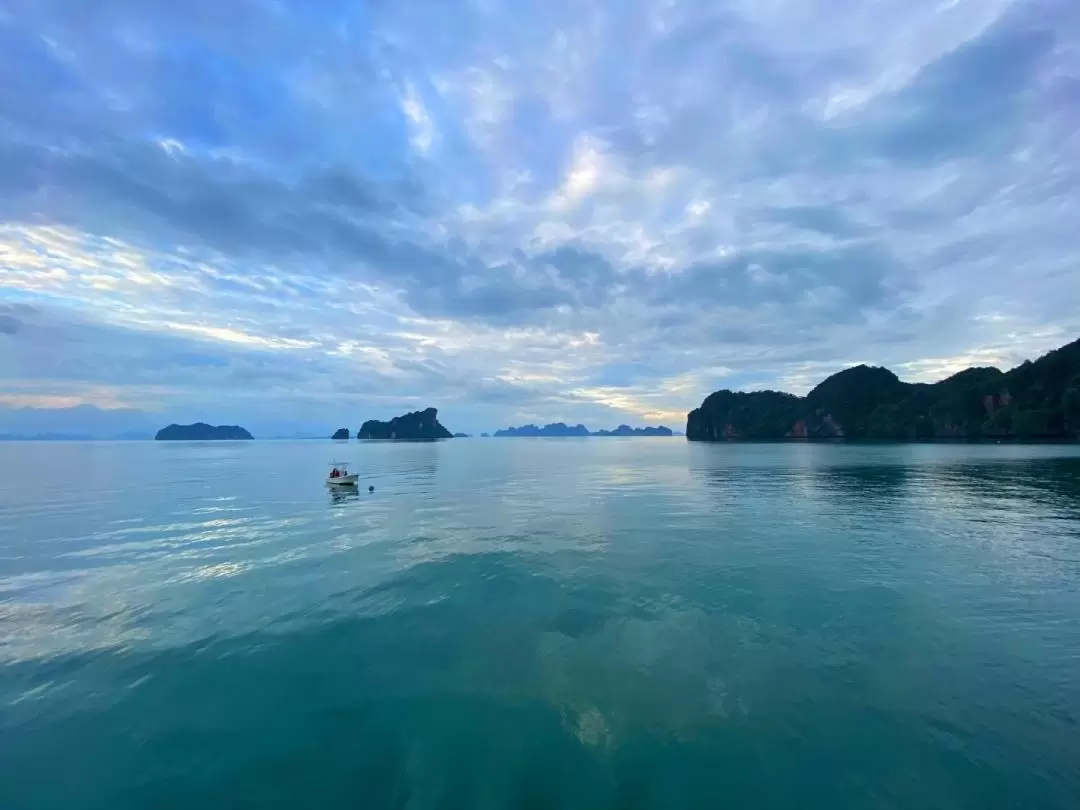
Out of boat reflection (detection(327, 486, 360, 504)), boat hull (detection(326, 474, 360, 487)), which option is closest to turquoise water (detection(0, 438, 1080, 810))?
boat reflection (detection(327, 486, 360, 504))

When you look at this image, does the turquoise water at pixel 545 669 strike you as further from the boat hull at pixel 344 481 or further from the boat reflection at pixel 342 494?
the boat hull at pixel 344 481

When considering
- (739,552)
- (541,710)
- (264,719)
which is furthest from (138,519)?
(739,552)

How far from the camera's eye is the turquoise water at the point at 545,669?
9648 mm

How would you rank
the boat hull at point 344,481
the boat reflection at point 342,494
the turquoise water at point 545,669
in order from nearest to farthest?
the turquoise water at point 545,669, the boat reflection at point 342,494, the boat hull at point 344,481

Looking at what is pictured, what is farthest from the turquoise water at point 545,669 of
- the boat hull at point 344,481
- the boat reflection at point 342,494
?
the boat hull at point 344,481

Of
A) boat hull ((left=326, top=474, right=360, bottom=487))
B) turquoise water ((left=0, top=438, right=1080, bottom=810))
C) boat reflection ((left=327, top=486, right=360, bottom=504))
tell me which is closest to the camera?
turquoise water ((left=0, top=438, right=1080, bottom=810))

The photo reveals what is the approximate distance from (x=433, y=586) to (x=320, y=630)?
5.46m

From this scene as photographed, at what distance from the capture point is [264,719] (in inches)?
466

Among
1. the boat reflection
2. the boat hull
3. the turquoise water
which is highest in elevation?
the boat hull

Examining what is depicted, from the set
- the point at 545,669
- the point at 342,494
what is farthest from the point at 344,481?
the point at 545,669

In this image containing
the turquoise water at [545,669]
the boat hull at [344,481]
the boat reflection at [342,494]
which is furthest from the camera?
the boat hull at [344,481]

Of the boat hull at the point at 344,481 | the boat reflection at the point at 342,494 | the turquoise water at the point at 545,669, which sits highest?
the boat hull at the point at 344,481

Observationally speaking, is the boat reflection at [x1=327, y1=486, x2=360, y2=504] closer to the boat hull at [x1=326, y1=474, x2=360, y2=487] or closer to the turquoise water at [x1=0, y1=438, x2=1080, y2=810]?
the boat hull at [x1=326, y1=474, x2=360, y2=487]

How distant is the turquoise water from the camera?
31.7ft
